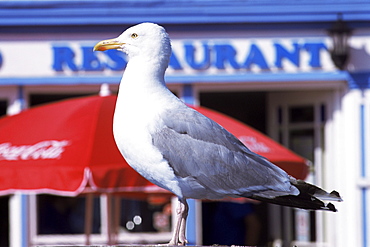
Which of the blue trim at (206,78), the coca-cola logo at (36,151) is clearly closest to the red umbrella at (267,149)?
the coca-cola logo at (36,151)

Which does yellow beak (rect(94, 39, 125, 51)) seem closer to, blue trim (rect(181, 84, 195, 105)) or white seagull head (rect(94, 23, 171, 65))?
white seagull head (rect(94, 23, 171, 65))

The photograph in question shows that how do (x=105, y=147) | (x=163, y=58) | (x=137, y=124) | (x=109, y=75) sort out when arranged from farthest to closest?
(x=109, y=75) < (x=105, y=147) < (x=163, y=58) < (x=137, y=124)

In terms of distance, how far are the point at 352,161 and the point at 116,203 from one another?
3170mm

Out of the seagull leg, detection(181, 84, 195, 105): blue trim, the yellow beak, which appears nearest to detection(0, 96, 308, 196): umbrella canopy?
the yellow beak

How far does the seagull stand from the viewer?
3070 millimetres

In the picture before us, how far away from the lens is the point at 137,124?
3.07 m

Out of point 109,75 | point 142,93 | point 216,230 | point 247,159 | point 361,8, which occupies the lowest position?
point 216,230

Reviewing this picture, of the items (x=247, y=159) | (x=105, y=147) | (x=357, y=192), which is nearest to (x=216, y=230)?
(x=357, y=192)

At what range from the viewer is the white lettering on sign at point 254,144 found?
534cm

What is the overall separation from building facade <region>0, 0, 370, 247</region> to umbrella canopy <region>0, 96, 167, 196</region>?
133 inches

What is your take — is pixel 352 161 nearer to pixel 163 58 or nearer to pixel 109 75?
pixel 109 75

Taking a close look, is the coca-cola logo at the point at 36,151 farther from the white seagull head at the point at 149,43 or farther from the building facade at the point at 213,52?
the building facade at the point at 213,52

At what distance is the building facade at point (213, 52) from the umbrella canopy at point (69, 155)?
3202 mm

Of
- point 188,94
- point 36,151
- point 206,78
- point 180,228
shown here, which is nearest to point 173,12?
point 206,78
